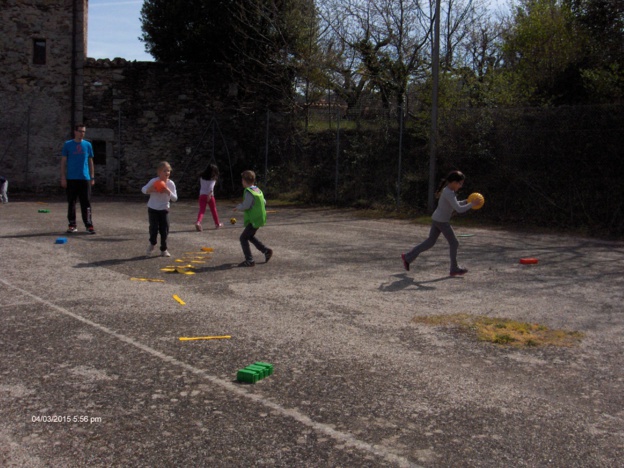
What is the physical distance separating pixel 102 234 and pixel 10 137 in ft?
43.1

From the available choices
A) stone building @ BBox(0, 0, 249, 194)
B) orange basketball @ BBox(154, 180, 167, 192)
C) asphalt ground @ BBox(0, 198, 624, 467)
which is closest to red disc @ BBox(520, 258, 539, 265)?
asphalt ground @ BBox(0, 198, 624, 467)

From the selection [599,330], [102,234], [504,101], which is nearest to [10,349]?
[599,330]

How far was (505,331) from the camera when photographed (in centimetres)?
629

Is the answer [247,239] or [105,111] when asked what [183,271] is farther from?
[105,111]

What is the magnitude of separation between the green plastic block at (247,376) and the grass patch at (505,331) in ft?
7.86

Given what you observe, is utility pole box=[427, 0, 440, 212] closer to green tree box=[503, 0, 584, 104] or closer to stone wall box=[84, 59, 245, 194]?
green tree box=[503, 0, 584, 104]

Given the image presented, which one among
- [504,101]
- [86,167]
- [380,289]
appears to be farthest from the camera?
[504,101]

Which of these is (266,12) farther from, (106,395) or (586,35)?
(106,395)

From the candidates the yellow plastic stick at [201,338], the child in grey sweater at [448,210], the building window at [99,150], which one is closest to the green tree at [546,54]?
the child in grey sweater at [448,210]

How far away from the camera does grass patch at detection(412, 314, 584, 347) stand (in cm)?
598

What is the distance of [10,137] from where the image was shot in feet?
76.5

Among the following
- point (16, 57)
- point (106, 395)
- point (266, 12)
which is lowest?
point (106, 395)

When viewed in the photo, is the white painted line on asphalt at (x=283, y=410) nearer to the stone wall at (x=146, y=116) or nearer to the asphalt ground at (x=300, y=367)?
the asphalt ground at (x=300, y=367)

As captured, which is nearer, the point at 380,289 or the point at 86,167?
the point at 380,289
